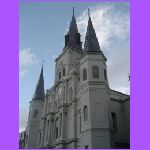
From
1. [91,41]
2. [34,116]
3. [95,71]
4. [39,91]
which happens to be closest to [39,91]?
[39,91]

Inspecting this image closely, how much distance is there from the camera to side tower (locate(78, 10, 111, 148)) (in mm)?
25188

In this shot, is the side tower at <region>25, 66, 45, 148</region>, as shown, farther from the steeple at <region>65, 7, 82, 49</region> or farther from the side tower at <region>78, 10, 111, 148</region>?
the side tower at <region>78, 10, 111, 148</region>

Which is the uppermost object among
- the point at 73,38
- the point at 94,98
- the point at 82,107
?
the point at 73,38

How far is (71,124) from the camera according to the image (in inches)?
1250

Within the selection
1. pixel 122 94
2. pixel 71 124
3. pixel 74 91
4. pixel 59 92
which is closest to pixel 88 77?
pixel 74 91

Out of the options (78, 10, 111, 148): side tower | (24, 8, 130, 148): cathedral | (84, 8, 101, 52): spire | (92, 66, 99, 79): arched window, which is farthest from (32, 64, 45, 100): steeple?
(92, 66, 99, 79): arched window

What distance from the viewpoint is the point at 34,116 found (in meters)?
45.1

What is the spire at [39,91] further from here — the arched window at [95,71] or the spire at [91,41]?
the arched window at [95,71]

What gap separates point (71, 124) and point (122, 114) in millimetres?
7036

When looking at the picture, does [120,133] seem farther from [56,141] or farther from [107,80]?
[56,141]

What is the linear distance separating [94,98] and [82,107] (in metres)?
2.05

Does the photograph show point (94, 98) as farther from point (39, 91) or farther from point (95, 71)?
point (39, 91)

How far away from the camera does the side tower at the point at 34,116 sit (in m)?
43.2

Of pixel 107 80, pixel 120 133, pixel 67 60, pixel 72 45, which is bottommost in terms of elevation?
pixel 120 133
